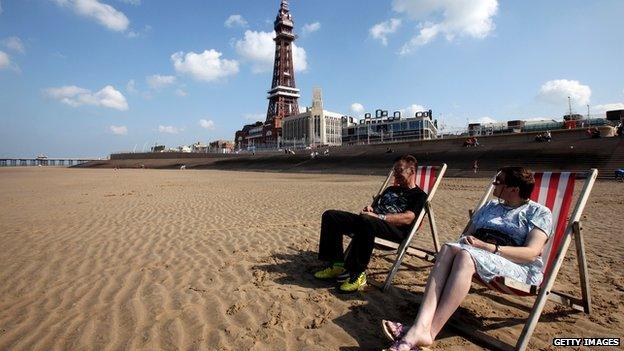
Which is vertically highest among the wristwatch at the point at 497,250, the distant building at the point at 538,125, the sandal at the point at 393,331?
the distant building at the point at 538,125


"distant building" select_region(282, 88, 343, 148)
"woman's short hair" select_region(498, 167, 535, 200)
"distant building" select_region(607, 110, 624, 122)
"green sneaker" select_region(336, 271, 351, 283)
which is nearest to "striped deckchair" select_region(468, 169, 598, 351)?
"woman's short hair" select_region(498, 167, 535, 200)

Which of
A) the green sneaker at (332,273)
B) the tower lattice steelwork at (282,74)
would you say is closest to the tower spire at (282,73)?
the tower lattice steelwork at (282,74)

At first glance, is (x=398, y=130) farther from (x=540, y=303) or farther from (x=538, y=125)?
(x=540, y=303)

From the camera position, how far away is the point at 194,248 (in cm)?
523

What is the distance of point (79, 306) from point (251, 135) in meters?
124

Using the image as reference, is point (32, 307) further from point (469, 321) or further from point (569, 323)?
point (569, 323)

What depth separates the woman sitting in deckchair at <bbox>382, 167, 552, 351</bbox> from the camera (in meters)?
2.46

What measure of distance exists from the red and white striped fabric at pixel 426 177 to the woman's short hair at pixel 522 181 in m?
1.51

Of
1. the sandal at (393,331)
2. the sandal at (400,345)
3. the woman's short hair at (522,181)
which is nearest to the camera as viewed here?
the sandal at (400,345)

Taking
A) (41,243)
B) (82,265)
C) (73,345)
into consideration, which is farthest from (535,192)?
(41,243)

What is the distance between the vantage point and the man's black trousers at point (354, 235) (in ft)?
11.5

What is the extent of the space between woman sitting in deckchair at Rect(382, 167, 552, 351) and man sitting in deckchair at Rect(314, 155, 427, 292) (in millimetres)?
693

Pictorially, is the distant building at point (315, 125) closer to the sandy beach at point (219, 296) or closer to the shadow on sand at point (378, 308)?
the sandy beach at point (219, 296)

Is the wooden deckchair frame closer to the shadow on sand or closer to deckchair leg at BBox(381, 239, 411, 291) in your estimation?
the shadow on sand
